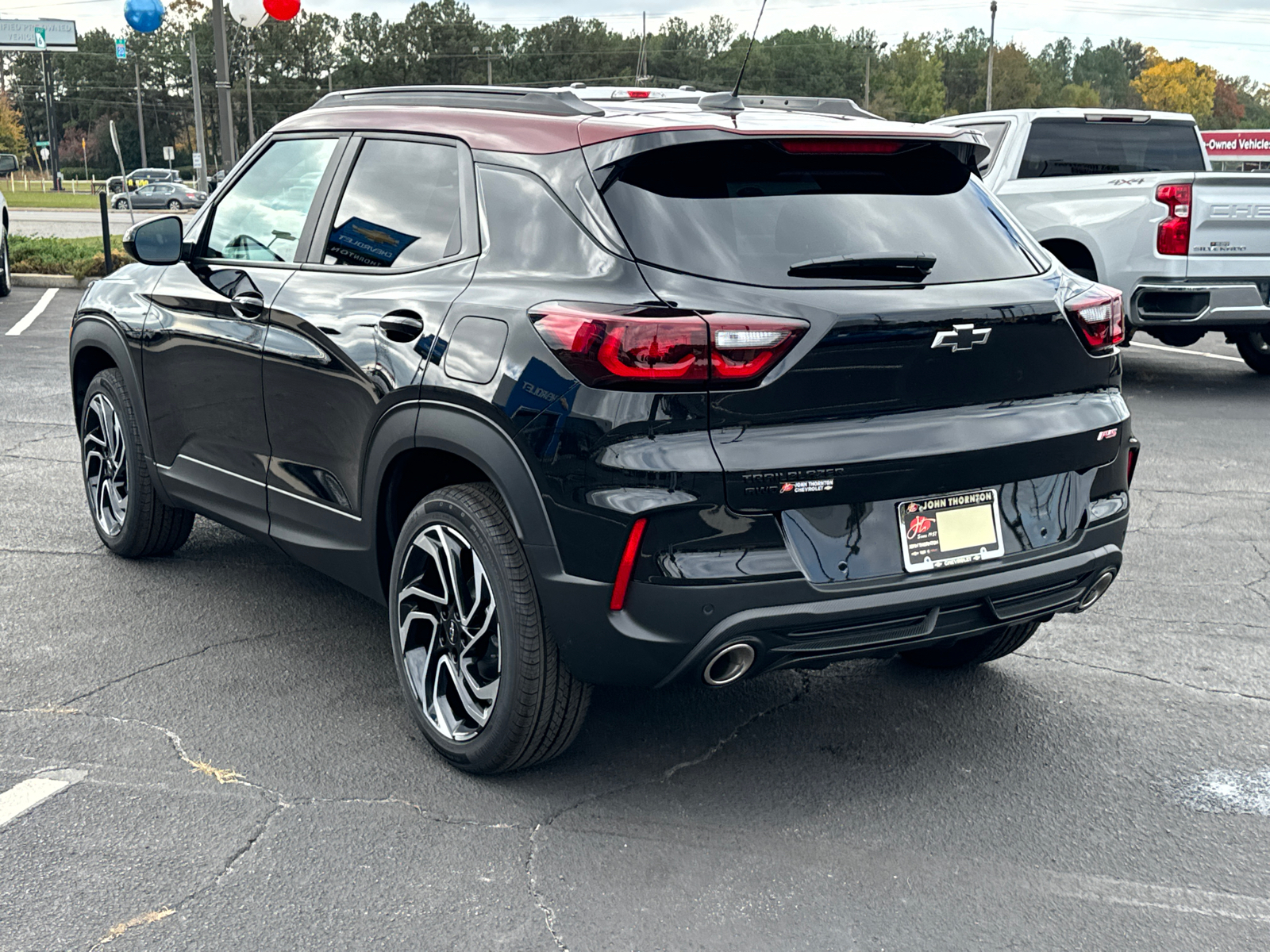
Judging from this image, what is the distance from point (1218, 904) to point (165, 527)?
4057 mm

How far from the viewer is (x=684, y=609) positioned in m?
3.00

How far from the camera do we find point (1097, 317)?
3559 millimetres

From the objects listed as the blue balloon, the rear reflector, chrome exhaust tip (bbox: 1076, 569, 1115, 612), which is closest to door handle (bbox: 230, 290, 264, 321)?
the rear reflector

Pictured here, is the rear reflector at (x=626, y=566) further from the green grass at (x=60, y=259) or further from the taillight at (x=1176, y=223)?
the green grass at (x=60, y=259)

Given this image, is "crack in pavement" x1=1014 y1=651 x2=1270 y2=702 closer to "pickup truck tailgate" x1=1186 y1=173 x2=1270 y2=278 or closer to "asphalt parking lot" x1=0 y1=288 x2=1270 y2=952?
"asphalt parking lot" x1=0 y1=288 x2=1270 y2=952

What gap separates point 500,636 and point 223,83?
539 inches

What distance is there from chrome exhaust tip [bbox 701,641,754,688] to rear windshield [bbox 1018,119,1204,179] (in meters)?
8.65

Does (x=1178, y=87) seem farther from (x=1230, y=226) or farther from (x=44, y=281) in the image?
(x=1230, y=226)

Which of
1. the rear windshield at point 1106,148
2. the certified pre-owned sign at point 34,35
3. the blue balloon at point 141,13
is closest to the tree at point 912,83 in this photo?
the certified pre-owned sign at point 34,35

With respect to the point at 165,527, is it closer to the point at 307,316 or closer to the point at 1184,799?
the point at 307,316

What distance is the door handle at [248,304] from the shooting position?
4.20m

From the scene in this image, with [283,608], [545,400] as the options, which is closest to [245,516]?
[283,608]

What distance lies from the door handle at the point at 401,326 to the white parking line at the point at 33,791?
1.43m

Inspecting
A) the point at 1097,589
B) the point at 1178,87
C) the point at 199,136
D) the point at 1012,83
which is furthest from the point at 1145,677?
the point at 1178,87
